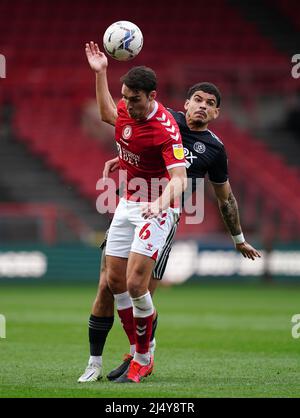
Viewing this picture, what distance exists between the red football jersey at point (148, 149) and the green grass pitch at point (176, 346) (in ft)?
5.20

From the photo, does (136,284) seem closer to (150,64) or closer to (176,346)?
(176,346)

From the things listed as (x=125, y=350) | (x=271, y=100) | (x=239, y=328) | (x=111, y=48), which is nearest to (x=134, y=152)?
(x=111, y=48)

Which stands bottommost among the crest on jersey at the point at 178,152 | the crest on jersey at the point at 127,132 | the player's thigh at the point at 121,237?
the player's thigh at the point at 121,237

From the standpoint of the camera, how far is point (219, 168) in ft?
29.2

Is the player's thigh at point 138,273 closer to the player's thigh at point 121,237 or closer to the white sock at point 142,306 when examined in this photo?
the white sock at point 142,306

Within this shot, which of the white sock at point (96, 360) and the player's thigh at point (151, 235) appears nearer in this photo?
the player's thigh at point (151, 235)

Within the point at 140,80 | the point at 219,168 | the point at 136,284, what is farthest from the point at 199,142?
the point at 136,284

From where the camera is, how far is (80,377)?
8250 millimetres

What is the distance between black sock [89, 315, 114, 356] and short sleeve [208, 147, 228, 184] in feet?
5.07

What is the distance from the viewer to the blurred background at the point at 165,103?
22312 millimetres

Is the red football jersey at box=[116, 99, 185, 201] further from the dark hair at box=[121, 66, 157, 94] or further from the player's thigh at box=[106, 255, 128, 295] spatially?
the player's thigh at box=[106, 255, 128, 295]

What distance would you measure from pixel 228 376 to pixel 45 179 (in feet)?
57.3

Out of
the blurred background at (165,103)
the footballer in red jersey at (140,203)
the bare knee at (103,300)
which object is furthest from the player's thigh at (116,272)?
the blurred background at (165,103)

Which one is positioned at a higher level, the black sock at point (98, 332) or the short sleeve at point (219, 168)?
the short sleeve at point (219, 168)
